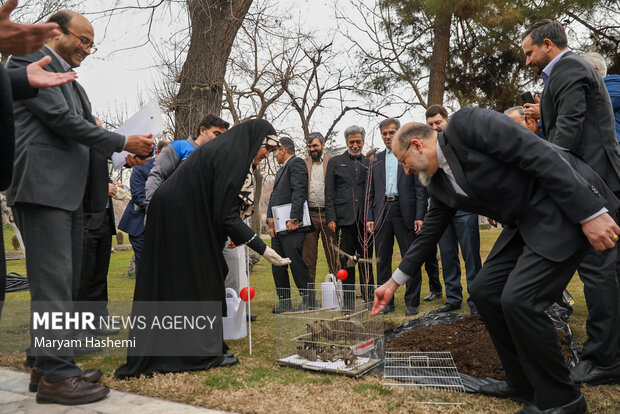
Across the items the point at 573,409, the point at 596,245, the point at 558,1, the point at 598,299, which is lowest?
the point at 573,409

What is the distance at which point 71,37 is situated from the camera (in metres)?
3.07

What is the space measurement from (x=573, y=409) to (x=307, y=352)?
1.70 meters

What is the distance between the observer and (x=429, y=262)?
6109mm

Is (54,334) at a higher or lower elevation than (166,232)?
lower

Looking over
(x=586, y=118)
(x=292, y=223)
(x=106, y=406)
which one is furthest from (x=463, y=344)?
(x=292, y=223)

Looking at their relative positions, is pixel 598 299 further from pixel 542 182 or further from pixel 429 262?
pixel 429 262

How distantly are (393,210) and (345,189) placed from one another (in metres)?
0.79

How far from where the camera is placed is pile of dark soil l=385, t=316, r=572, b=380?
328 centimetres

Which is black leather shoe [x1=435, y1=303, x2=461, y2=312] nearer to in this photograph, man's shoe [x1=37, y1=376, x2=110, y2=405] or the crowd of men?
the crowd of men

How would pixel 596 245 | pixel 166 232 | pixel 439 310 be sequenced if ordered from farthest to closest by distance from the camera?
pixel 439 310, pixel 166 232, pixel 596 245

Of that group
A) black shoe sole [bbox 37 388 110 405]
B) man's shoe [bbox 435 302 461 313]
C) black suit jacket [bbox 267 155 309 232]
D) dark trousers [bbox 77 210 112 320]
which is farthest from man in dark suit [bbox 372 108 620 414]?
black suit jacket [bbox 267 155 309 232]

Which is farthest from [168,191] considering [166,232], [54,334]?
[54,334]

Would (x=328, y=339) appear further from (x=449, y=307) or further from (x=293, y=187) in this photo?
(x=293, y=187)

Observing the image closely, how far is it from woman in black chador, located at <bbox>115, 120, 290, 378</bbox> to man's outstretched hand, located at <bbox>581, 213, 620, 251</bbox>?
1.89 metres
